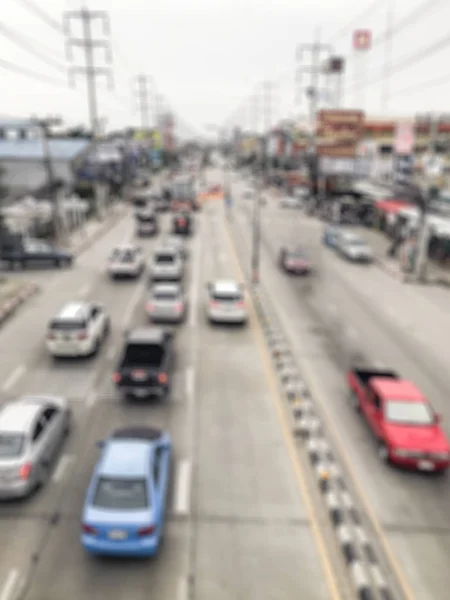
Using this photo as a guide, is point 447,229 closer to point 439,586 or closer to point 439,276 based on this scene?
point 439,276

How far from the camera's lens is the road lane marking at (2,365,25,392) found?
1686 centimetres

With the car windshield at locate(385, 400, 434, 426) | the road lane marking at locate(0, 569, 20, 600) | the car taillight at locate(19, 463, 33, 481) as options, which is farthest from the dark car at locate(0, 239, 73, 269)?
the road lane marking at locate(0, 569, 20, 600)

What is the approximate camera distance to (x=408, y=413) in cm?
1362

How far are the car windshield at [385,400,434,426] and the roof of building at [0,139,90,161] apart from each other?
6513cm

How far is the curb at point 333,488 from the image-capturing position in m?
9.38

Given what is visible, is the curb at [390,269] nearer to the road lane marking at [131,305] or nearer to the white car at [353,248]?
the white car at [353,248]

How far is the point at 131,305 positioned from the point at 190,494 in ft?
49.4

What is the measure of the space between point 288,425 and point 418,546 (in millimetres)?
4921

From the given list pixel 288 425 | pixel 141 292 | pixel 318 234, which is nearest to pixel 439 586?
pixel 288 425

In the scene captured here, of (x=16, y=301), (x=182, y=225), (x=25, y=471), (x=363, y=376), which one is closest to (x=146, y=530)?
(x=25, y=471)

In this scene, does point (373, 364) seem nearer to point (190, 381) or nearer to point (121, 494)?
point (190, 381)

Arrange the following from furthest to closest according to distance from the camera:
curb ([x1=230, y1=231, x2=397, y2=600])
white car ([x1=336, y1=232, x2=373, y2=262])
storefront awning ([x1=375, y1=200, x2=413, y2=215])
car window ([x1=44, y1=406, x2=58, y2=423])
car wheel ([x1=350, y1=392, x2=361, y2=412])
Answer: storefront awning ([x1=375, y1=200, x2=413, y2=215])
white car ([x1=336, y1=232, x2=373, y2=262])
car wheel ([x1=350, y1=392, x2=361, y2=412])
car window ([x1=44, y1=406, x2=58, y2=423])
curb ([x1=230, y1=231, x2=397, y2=600])

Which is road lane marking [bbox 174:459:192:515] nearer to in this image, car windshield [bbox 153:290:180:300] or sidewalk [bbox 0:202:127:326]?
car windshield [bbox 153:290:180:300]

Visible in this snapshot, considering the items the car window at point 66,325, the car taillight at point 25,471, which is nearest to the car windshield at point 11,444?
the car taillight at point 25,471
